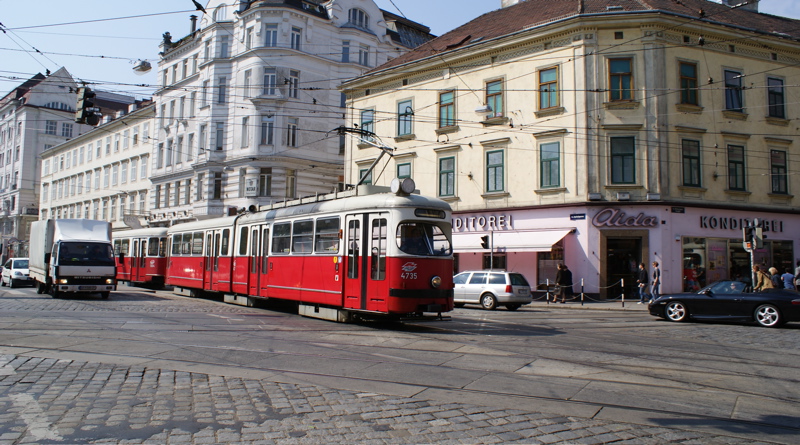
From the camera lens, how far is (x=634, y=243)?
81.7 ft

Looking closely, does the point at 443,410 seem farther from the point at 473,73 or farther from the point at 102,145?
the point at 102,145

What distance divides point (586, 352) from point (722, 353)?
2.50 meters

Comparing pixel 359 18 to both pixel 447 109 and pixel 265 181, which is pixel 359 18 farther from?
pixel 447 109

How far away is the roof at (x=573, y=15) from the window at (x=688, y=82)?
1.94 meters

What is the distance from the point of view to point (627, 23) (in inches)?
977

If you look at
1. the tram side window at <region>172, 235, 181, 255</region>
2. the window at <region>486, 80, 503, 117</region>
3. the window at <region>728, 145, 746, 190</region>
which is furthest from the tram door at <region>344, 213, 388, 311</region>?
the window at <region>728, 145, 746, 190</region>

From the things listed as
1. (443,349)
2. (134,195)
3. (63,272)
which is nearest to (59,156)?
(134,195)

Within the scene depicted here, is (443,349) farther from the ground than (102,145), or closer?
closer

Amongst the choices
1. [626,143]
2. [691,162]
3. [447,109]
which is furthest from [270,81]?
[691,162]

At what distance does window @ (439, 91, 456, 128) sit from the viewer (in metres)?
29.6

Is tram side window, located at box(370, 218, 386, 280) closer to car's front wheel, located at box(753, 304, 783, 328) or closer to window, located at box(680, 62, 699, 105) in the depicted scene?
car's front wheel, located at box(753, 304, 783, 328)

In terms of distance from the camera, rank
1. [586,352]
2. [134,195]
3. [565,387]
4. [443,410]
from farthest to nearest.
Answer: [134,195] → [586,352] → [565,387] → [443,410]

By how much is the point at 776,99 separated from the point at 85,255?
29.4 meters

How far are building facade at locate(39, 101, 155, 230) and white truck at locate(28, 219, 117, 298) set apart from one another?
86.3 feet
